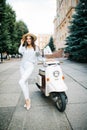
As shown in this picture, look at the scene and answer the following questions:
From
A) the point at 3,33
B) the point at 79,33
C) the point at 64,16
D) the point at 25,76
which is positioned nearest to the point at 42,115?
the point at 25,76

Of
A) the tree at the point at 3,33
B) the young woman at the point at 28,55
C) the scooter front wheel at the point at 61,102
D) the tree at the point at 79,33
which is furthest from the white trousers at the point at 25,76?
the tree at the point at 3,33

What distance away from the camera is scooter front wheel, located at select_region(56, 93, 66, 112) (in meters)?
5.08

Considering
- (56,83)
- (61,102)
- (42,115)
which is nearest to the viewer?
(42,115)

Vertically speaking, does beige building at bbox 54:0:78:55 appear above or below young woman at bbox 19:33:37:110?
above

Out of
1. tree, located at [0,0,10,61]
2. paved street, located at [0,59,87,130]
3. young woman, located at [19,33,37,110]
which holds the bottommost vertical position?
paved street, located at [0,59,87,130]

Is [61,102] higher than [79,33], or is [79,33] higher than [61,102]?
[79,33]

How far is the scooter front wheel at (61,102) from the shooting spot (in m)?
5.08

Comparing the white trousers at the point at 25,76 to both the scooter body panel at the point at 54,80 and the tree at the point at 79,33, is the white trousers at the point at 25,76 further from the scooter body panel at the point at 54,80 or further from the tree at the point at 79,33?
the tree at the point at 79,33

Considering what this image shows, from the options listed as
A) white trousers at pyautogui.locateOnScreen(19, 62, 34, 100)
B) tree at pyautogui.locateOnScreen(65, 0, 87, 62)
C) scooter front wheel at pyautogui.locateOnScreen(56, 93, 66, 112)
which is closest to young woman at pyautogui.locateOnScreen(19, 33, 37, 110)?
white trousers at pyautogui.locateOnScreen(19, 62, 34, 100)

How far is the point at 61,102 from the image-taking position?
514 cm

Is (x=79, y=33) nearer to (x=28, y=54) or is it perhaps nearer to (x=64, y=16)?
(x=28, y=54)

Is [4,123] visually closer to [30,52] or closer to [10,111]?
[10,111]

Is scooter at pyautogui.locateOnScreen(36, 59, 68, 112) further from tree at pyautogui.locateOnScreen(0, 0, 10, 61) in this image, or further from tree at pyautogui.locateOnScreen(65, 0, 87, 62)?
tree at pyautogui.locateOnScreen(0, 0, 10, 61)

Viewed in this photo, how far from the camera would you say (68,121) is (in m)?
4.45
